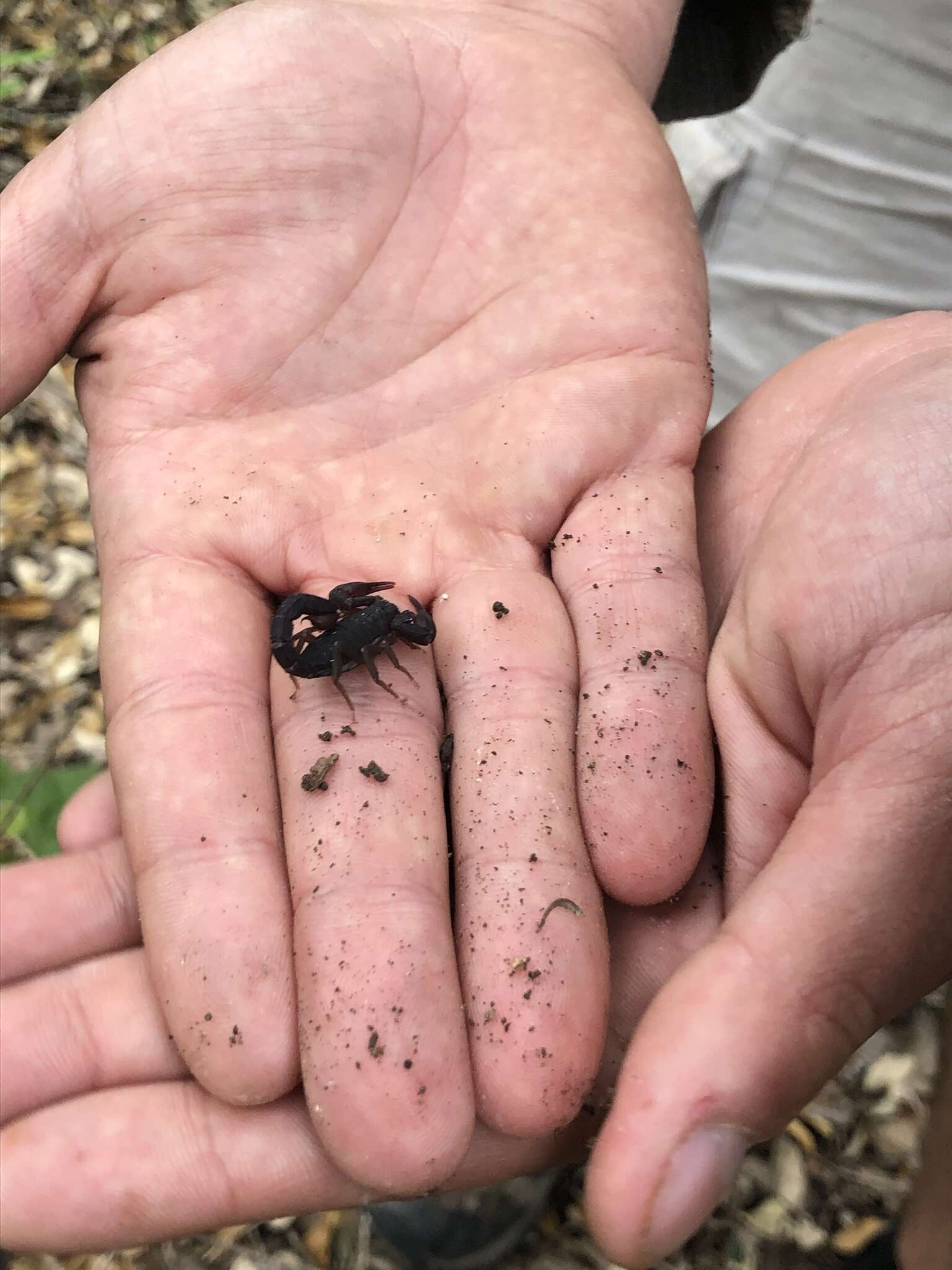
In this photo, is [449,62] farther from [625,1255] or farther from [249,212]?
[625,1255]

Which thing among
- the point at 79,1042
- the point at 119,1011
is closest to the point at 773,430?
the point at 119,1011

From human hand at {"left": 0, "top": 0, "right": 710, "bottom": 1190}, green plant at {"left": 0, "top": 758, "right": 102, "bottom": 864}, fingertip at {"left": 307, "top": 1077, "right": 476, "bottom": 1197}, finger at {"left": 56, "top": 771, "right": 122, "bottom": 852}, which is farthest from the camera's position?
green plant at {"left": 0, "top": 758, "right": 102, "bottom": 864}

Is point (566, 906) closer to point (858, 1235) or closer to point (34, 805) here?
point (858, 1235)

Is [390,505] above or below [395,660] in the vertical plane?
above

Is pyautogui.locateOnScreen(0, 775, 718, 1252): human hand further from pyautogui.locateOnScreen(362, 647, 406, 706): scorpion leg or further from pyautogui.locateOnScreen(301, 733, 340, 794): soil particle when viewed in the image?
pyautogui.locateOnScreen(362, 647, 406, 706): scorpion leg

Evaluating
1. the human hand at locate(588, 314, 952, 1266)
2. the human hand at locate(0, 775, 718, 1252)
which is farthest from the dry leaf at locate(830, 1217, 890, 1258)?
the human hand at locate(588, 314, 952, 1266)
